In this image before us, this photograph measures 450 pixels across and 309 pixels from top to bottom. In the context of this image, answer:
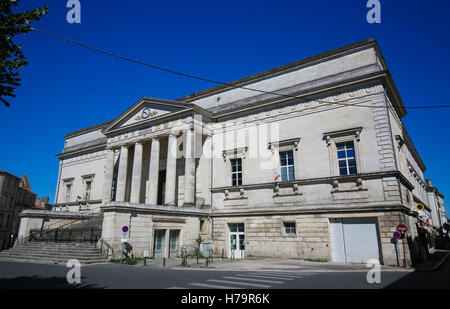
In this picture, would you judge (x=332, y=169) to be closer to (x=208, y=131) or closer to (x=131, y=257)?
(x=208, y=131)

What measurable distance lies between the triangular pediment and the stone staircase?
9702mm

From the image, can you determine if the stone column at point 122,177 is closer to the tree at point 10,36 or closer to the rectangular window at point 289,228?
the rectangular window at point 289,228

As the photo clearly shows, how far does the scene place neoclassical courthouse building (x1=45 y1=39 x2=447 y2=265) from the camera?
717 inches

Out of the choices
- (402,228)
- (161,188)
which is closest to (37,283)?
(402,228)

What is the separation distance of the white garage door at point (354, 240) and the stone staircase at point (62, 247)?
14.2 metres

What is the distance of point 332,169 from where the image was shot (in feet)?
64.3

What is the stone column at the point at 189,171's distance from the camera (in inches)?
936

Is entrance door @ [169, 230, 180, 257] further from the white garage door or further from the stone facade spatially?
the stone facade

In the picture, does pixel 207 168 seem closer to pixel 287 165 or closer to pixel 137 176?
pixel 137 176

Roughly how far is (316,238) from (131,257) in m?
11.8

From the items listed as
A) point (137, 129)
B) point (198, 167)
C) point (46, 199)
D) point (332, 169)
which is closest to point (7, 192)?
point (46, 199)

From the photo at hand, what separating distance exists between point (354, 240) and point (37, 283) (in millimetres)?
16514

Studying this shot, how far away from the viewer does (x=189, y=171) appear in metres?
24.2

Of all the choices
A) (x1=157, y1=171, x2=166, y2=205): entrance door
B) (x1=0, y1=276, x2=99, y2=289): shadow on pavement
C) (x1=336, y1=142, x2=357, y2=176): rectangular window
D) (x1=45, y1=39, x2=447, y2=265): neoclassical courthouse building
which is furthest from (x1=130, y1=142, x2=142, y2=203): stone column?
(x1=336, y1=142, x2=357, y2=176): rectangular window
